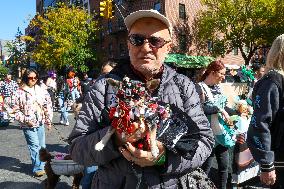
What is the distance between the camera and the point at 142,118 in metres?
1.72

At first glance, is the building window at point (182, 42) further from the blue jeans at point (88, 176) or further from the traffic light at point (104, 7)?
the blue jeans at point (88, 176)

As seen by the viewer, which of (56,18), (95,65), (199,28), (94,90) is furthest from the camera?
(95,65)

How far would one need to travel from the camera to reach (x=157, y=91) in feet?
6.66

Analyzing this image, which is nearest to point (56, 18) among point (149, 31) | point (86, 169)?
point (86, 169)

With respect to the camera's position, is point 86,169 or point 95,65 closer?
point 86,169

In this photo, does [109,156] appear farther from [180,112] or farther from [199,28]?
[199,28]

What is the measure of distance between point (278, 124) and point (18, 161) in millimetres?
6296

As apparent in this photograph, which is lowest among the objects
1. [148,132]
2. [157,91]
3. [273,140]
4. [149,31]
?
[273,140]

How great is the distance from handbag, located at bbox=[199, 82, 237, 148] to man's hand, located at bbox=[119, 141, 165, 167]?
3071 millimetres

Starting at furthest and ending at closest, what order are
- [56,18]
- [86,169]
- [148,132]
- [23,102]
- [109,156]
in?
[56,18]
[23,102]
[86,169]
[109,156]
[148,132]

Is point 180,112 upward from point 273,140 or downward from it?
upward

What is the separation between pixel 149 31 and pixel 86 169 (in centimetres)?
313

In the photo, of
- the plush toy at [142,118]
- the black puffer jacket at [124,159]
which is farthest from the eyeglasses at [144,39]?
the plush toy at [142,118]

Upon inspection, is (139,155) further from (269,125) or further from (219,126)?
(219,126)
